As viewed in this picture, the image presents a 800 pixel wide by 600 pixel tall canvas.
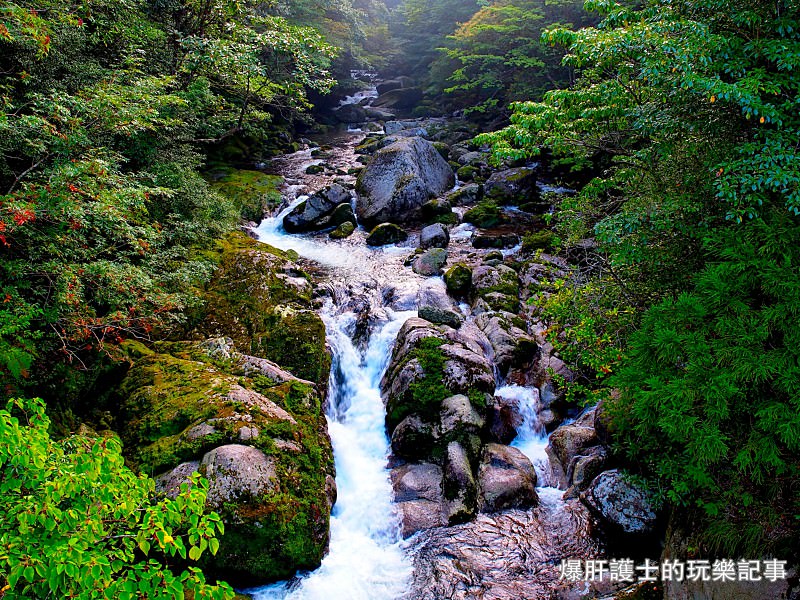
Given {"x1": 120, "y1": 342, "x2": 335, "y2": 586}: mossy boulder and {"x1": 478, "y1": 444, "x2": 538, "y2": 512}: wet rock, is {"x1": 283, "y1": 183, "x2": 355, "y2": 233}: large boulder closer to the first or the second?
{"x1": 120, "y1": 342, "x2": 335, "y2": 586}: mossy boulder

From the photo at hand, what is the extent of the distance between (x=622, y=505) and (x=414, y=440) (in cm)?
366

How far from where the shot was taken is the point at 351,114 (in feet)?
113

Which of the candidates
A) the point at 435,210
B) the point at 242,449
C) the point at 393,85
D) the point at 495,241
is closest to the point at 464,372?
the point at 242,449

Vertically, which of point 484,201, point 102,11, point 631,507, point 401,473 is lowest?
point 401,473

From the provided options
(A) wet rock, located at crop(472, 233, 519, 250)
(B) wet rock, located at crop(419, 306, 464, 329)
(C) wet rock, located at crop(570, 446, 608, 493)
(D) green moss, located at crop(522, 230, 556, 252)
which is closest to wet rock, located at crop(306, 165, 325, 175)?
(A) wet rock, located at crop(472, 233, 519, 250)

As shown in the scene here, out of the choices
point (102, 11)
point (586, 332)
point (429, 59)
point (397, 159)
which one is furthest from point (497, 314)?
point (429, 59)

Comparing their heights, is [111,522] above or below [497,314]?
above

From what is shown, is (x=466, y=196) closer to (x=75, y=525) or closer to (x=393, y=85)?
(x=75, y=525)

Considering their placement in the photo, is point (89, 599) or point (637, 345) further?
point (637, 345)

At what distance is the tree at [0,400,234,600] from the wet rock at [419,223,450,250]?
514 inches

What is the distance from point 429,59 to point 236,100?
25.9 m

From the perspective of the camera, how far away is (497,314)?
11500 mm

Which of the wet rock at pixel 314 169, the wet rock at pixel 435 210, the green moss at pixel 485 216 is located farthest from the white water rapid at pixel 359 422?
the wet rock at pixel 314 169

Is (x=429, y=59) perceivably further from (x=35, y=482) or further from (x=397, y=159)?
(x=35, y=482)
